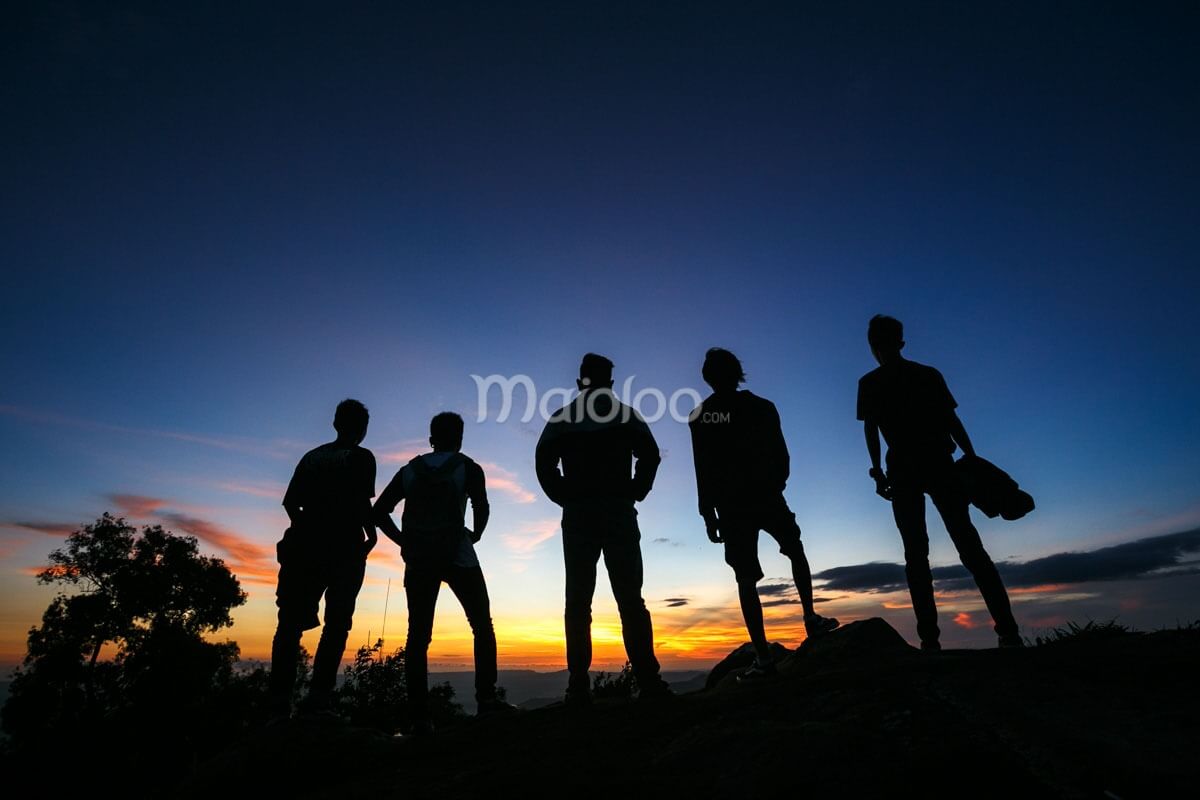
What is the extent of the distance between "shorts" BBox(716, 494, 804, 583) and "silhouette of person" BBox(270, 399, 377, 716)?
3183 millimetres

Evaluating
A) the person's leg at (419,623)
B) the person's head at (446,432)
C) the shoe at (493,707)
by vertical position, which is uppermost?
the person's head at (446,432)

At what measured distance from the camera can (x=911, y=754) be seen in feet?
6.68

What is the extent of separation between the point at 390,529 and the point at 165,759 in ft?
92.5

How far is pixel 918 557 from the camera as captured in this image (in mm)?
4660

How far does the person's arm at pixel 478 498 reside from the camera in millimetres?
5332

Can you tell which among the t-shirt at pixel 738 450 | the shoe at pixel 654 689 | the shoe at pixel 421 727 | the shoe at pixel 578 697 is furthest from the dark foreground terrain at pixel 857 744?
the t-shirt at pixel 738 450

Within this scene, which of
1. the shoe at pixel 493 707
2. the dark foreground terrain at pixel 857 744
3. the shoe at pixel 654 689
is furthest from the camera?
the shoe at pixel 493 707

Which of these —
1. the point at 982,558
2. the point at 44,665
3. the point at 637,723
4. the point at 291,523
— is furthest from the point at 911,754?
the point at 44,665

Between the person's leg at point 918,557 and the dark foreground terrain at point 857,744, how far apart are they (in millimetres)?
1114

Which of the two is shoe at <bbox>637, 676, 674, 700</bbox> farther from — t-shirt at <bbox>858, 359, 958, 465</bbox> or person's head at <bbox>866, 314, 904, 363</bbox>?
person's head at <bbox>866, 314, 904, 363</bbox>

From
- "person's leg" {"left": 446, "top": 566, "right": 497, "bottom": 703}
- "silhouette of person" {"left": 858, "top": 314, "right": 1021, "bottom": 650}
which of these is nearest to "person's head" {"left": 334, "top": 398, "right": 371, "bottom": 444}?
"person's leg" {"left": 446, "top": 566, "right": 497, "bottom": 703}

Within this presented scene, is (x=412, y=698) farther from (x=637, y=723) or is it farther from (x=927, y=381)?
(x=927, y=381)

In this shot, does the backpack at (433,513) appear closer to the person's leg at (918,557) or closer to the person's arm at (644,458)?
the person's arm at (644,458)

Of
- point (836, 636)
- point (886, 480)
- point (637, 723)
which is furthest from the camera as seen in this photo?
point (836, 636)
